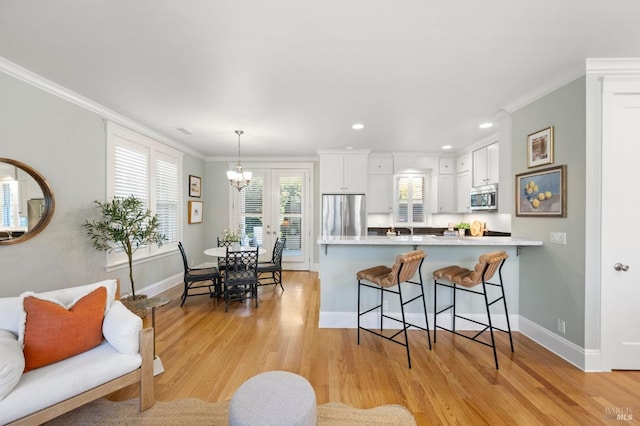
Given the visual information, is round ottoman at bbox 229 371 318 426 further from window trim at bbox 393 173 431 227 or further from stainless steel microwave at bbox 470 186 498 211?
window trim at bbox 393 173 431 227

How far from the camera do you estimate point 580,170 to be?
2.30m

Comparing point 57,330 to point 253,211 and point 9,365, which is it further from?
point 253,211

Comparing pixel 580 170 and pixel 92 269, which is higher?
pixel 580 170

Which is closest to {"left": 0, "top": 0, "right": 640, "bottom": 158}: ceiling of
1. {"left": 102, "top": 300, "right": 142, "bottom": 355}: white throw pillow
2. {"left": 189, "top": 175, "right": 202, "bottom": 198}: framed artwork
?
{"left": 102, "top": 300, "right": 142, "bottom": 355}: white throw pillow

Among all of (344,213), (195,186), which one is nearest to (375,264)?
(344,213)

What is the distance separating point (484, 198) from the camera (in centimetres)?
438

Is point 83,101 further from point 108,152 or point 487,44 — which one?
point 487,44

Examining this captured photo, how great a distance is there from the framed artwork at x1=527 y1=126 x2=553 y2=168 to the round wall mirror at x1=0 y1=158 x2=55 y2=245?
192 inches

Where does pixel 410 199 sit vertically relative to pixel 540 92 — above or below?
below

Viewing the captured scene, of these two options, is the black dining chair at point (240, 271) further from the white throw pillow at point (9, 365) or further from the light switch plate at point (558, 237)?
the light switch plate at point (558, 237)

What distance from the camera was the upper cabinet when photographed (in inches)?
210

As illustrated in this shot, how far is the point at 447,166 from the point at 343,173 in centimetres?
213

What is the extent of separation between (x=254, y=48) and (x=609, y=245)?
3263 millimetres

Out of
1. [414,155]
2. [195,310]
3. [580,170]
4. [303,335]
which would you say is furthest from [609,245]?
[195,310]
